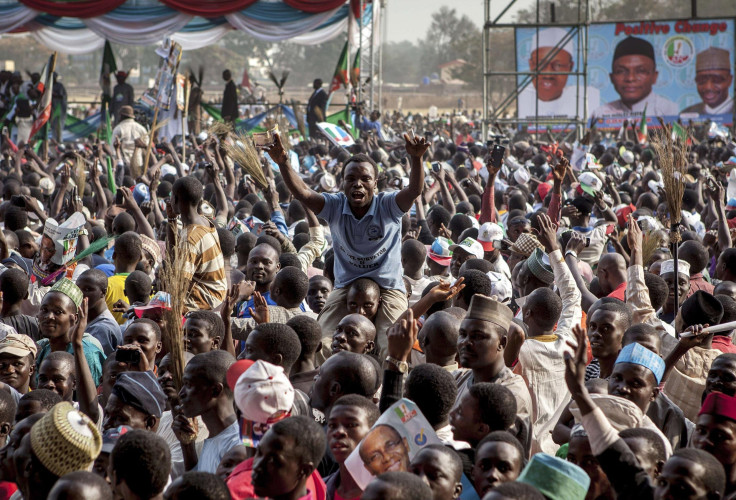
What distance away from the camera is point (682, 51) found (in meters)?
27.5

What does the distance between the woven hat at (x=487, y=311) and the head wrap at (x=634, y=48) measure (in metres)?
24.7

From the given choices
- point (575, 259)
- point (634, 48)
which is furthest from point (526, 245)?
point (634, 48)

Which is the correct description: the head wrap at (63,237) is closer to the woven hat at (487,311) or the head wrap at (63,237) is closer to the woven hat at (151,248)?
the woven hat at (151,248)

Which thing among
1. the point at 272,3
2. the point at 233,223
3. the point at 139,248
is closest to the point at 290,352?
the point at 139,248

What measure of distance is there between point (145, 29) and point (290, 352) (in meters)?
19.6

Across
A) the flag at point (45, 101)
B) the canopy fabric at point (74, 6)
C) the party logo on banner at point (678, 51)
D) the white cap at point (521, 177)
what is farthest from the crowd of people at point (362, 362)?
the party logo on banner at point (678, 51)

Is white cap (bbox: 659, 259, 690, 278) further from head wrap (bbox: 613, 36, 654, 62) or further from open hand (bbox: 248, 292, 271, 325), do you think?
head wrap (bbox: 613, 36, 654, 62)

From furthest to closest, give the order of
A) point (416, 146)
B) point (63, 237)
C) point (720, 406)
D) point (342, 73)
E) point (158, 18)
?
point (158, 18), point (342, 73), point (63, 237), point (416, 146), point (720, 406)

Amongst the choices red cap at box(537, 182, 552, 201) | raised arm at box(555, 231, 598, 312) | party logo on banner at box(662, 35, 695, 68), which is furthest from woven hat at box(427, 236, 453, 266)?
party logo on banner at box(662, 35, 695, 68)

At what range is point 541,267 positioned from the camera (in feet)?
20.1

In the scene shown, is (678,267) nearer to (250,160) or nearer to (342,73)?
(250,160)

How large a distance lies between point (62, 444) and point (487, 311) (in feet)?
6.36

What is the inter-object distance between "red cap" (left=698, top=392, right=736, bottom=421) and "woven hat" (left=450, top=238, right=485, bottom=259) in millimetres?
3191

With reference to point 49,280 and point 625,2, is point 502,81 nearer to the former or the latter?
point 625,2
